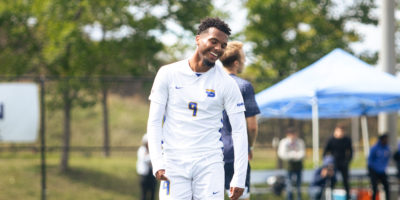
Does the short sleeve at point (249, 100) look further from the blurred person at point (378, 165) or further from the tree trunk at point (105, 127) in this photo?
the tree trunk at point (105, 127)

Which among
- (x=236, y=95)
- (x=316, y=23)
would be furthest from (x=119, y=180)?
(x=236, y=95)

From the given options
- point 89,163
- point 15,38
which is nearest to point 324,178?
point 89,163

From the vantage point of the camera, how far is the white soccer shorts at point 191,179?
3.64m

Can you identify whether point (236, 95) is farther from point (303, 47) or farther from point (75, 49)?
point (303, 47)

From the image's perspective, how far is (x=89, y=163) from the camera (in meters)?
13.3

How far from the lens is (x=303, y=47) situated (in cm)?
1639

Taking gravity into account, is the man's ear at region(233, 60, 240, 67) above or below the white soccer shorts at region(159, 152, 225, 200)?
above

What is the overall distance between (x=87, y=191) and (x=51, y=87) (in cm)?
262

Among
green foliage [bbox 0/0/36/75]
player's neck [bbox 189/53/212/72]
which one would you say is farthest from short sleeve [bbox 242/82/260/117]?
green foliage [bbox 0/0/36/75]

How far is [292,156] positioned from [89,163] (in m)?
5.02

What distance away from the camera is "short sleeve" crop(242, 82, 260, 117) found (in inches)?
191

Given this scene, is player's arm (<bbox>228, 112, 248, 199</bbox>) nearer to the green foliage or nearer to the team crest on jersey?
the team crest on jersey

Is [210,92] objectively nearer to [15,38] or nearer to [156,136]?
[156,136]

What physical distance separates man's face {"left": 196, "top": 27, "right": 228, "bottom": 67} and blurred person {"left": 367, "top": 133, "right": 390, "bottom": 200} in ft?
27.2
